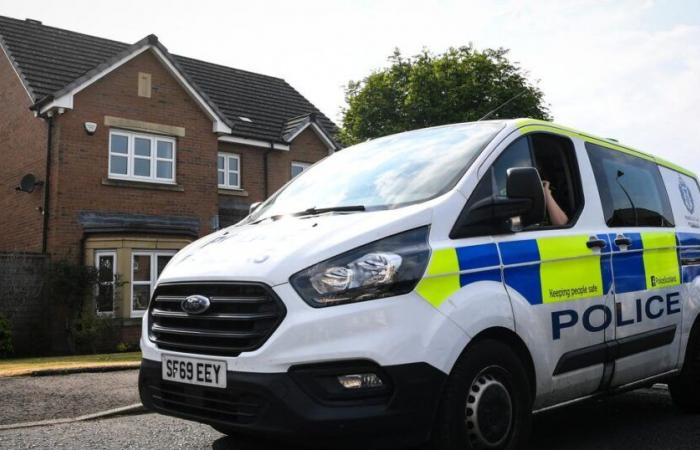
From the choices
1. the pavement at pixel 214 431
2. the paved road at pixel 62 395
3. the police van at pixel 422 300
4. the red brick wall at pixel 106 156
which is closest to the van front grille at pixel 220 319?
the police van at pixel 422 300

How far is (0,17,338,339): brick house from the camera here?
15.8 metres

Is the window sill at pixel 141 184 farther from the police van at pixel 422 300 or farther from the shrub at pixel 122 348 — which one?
the police van at pixel 422 300

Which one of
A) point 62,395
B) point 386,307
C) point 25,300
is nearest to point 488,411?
point 386,307

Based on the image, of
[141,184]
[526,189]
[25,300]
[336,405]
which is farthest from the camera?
[141,184]

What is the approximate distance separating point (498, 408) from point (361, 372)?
851 millimetres

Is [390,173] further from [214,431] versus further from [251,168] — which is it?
[251,168]

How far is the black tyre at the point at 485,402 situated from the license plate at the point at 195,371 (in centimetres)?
105

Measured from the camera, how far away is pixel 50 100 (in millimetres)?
15664

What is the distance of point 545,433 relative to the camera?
192 inches

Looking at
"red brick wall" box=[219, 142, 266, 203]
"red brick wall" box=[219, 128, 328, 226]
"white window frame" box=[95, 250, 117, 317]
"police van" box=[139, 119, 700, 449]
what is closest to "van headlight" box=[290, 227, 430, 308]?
"police van" box=[139, 119, 700, 449]

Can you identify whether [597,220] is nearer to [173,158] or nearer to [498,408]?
[498,408]

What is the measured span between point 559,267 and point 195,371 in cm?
215

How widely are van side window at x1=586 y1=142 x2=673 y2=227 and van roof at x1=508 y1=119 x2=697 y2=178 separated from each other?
1.7 inches

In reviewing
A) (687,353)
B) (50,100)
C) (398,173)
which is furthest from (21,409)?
(50,100)
